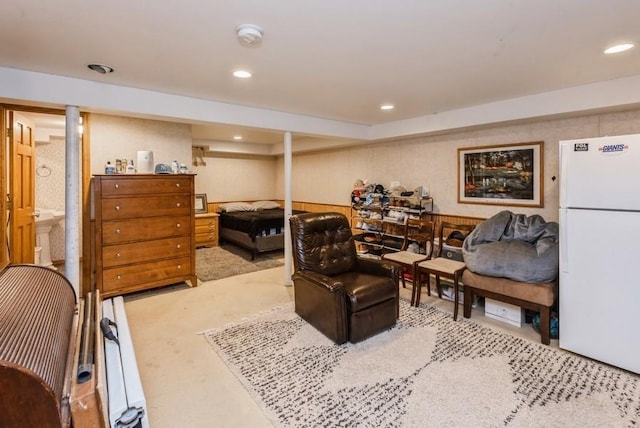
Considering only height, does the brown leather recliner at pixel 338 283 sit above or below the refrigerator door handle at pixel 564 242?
below

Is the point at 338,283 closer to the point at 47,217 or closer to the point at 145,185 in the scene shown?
the point at 145,185

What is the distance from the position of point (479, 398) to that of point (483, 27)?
2.37 meters

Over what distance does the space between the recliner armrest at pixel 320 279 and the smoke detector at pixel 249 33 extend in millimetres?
1940

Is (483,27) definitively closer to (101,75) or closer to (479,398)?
(479,398)

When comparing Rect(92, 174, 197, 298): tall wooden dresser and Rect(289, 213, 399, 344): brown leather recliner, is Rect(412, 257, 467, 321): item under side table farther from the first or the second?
Rect(92, 174, 197, 298): tall wooden dresser

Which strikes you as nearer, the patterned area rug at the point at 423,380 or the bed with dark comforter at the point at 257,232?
the patterned area rug at the point at 423,380

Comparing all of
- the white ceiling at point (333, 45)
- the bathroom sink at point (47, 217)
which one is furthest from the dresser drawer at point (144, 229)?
the white ceiling at point (333, 45)

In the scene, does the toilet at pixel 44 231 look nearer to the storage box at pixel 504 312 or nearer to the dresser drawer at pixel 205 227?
the dresser drawer at pixel 205 227

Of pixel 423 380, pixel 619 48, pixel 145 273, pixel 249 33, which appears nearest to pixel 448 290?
pixel 423 380

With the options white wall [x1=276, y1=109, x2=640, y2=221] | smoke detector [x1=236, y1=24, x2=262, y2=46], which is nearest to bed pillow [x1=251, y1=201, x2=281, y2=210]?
white wall [x1=276, y1=109, x2=640, y2=221]

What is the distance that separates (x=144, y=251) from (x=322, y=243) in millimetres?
2204

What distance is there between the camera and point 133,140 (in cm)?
422

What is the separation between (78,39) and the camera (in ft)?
7.06

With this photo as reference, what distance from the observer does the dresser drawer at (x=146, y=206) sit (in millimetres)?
3615
